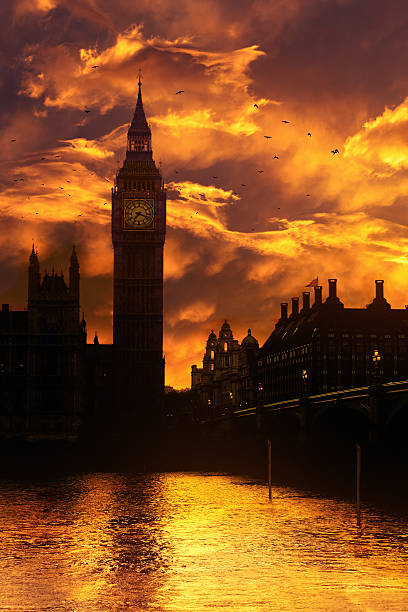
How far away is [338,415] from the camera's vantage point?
130125mm

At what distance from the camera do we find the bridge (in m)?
99.3

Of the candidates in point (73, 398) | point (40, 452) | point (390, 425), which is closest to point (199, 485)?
point (390, 425)

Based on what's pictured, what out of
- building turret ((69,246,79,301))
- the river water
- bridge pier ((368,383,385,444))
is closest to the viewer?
the river water

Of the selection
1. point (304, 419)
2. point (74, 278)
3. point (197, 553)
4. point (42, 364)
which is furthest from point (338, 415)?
point (197, 553)

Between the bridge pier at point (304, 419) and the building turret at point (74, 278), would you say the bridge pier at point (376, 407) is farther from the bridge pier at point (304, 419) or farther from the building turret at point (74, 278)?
the building turret at point (74, 278)

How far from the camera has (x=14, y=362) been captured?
167m

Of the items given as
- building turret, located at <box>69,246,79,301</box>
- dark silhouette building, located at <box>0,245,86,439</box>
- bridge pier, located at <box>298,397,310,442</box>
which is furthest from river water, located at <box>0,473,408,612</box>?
building turret, located at <box>69,246,79,301</box>

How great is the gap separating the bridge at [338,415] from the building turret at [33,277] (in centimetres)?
3764

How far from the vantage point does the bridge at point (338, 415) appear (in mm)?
99312

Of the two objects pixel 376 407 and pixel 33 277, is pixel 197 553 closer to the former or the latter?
pixel 376 407

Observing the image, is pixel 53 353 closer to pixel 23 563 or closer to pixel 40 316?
pixel 40 316

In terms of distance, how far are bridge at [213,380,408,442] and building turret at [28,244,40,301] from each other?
37.6m

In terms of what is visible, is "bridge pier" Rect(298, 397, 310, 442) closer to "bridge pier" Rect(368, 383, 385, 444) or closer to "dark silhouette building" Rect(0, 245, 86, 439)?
"bridge pier" Rect(368, 383, 385, 444)

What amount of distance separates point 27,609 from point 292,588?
870cm
